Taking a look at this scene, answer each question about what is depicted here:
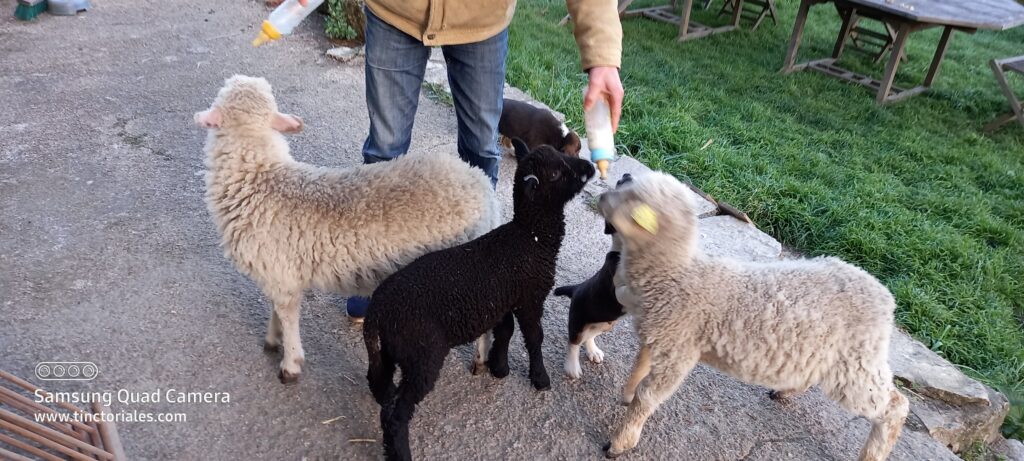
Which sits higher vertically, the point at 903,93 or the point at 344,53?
the point at 344,53

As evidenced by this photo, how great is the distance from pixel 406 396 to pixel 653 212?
3.80ft

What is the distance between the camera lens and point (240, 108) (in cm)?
265

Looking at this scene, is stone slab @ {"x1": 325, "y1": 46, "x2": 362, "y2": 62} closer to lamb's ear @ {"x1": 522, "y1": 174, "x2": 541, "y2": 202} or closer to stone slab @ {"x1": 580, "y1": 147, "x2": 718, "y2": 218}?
stone slab @ {"x1": 580, "y1": 147, "x2": 718, "y2": 218}

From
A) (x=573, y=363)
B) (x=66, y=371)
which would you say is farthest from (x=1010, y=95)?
(x=66, y=371)

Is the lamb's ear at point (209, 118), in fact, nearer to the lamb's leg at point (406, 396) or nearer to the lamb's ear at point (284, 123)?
the lamb's ear at point (284, 123)

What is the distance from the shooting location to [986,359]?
3.74m

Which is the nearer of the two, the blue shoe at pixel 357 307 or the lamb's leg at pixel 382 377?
the lamb's leg at pixel 382 377

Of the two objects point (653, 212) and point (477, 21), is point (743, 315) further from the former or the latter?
point (477, 21)

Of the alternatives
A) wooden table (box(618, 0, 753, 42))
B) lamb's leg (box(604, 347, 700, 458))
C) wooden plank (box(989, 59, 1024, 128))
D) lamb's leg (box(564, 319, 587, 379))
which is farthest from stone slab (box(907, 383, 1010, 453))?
wooden table (box(618, 0, 753, 42))

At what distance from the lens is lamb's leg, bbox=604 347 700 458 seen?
2.49 meters

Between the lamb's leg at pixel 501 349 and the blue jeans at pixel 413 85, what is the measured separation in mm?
854

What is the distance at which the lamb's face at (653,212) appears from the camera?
7.75ft

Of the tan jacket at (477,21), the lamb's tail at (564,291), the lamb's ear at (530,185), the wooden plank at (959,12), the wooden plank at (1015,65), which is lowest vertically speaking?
the lamb's tail at (564,291)

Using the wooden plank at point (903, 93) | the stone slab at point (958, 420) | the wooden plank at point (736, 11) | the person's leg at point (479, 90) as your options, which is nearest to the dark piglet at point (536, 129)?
the person's leg at point (479, 90)
